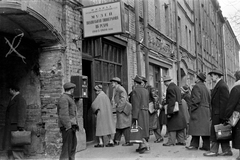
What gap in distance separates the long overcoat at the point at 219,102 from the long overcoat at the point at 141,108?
157cm

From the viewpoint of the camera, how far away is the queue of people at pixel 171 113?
6188 mm

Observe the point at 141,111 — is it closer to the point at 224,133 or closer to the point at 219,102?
the point at 219,102

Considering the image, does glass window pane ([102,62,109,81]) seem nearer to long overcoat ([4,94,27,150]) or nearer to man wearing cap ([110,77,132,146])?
man wearing cap ([110,77,132,146])

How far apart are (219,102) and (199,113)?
93cm

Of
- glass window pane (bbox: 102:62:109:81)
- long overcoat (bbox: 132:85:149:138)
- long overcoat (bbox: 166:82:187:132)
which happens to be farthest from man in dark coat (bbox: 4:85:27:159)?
long overcoat (bbox: 166:82:187:132)

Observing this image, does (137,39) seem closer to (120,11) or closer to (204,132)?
(120,11)

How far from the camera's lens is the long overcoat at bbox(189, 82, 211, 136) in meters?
7.46

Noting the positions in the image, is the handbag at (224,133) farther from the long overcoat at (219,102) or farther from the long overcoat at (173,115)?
the long overcoat at (173,115)

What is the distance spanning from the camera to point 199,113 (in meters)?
7.57

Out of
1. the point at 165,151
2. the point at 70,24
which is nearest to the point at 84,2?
the point at 70,24

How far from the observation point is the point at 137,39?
1200 centimetres

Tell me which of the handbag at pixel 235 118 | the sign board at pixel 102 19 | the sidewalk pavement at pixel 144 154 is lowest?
the sidewalk pavement at pixel 144 154

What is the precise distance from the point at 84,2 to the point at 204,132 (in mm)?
4786

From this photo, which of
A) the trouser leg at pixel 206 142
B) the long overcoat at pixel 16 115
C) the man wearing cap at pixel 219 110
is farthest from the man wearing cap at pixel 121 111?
the long overcoat at pixel 16 115
